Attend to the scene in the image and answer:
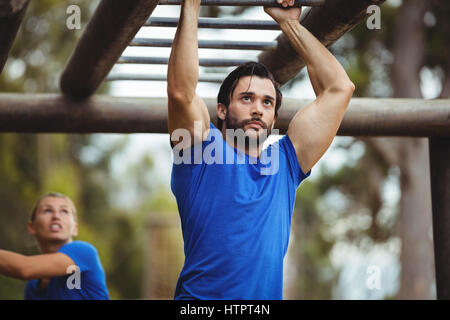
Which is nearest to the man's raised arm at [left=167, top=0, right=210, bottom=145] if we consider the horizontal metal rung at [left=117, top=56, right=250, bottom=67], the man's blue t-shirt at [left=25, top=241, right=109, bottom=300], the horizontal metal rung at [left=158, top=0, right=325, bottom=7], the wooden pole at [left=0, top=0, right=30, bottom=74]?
the horizontal metal rung at [left=158, top=0, right=325, bottom=7]

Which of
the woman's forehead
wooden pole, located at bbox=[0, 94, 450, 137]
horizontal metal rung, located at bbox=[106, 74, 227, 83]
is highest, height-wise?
horizontal metal rung, located at bbox=[106, 74, 227, 83]

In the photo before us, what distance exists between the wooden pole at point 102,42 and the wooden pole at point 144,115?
0.10 m

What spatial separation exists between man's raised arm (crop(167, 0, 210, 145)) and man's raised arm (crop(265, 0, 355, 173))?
36 centimetres

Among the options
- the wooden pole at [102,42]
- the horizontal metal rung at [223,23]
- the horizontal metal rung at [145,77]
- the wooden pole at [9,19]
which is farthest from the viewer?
the horizontal metal rung at [145,77]

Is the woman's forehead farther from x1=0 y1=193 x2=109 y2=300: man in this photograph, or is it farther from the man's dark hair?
the man's dark hair

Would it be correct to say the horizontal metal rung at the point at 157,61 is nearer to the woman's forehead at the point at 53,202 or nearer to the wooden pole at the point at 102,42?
the wooden pole at the point at 102,42

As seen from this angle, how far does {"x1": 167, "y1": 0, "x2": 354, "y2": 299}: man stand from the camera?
1940mm

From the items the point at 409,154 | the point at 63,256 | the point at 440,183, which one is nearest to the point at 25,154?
the point at 409,154

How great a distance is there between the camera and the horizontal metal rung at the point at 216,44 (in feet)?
8.32

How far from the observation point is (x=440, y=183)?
2.86m

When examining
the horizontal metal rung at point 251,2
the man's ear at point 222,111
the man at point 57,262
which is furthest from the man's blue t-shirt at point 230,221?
the man at point 57,262

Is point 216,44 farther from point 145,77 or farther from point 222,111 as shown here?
point 145,77

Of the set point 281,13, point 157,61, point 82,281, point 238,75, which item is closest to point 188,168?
point 238,75

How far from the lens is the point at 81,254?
10.5 feet
